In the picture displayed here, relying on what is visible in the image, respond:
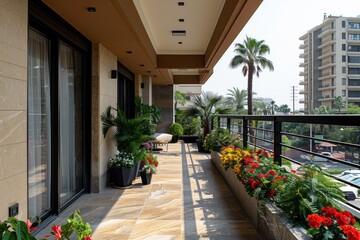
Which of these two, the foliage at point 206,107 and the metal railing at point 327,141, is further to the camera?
the foliage at point 206,107

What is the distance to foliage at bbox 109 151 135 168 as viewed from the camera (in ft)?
16.5

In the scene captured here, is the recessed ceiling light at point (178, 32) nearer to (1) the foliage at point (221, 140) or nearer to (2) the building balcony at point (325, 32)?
(1) the foliage at point (221, 140)

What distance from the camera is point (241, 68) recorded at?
22.8m

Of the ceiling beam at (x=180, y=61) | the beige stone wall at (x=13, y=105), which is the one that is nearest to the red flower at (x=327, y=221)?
the beige stone wall at (x=13, y=105)

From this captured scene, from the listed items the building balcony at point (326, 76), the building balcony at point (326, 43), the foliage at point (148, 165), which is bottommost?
the foliage at point (148, 165)

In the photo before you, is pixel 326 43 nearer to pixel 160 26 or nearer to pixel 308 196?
pixel 160 26

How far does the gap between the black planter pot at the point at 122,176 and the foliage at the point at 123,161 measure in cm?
6

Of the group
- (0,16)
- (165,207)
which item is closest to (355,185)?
(165,207)

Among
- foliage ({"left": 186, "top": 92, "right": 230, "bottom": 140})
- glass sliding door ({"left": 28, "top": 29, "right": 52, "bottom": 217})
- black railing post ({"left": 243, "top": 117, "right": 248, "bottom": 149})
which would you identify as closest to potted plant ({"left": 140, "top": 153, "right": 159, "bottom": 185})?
black railing post ({"left": 243, "top": 117, "right": 248, "bottom": 149})

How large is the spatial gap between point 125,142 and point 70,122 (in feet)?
4.29

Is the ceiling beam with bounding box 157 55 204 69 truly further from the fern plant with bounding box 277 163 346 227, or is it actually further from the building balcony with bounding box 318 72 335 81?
the building balcony with bounding box 318 72 335 81

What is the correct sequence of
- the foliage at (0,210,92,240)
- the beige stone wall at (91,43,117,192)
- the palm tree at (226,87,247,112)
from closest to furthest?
the foliage at (0,210,92,240)
the beige stone wall at (91,43,117,192)
the palm tree at (226,87,247,112)

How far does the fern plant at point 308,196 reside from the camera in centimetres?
215

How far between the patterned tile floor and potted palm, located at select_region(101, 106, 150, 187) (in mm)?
286
